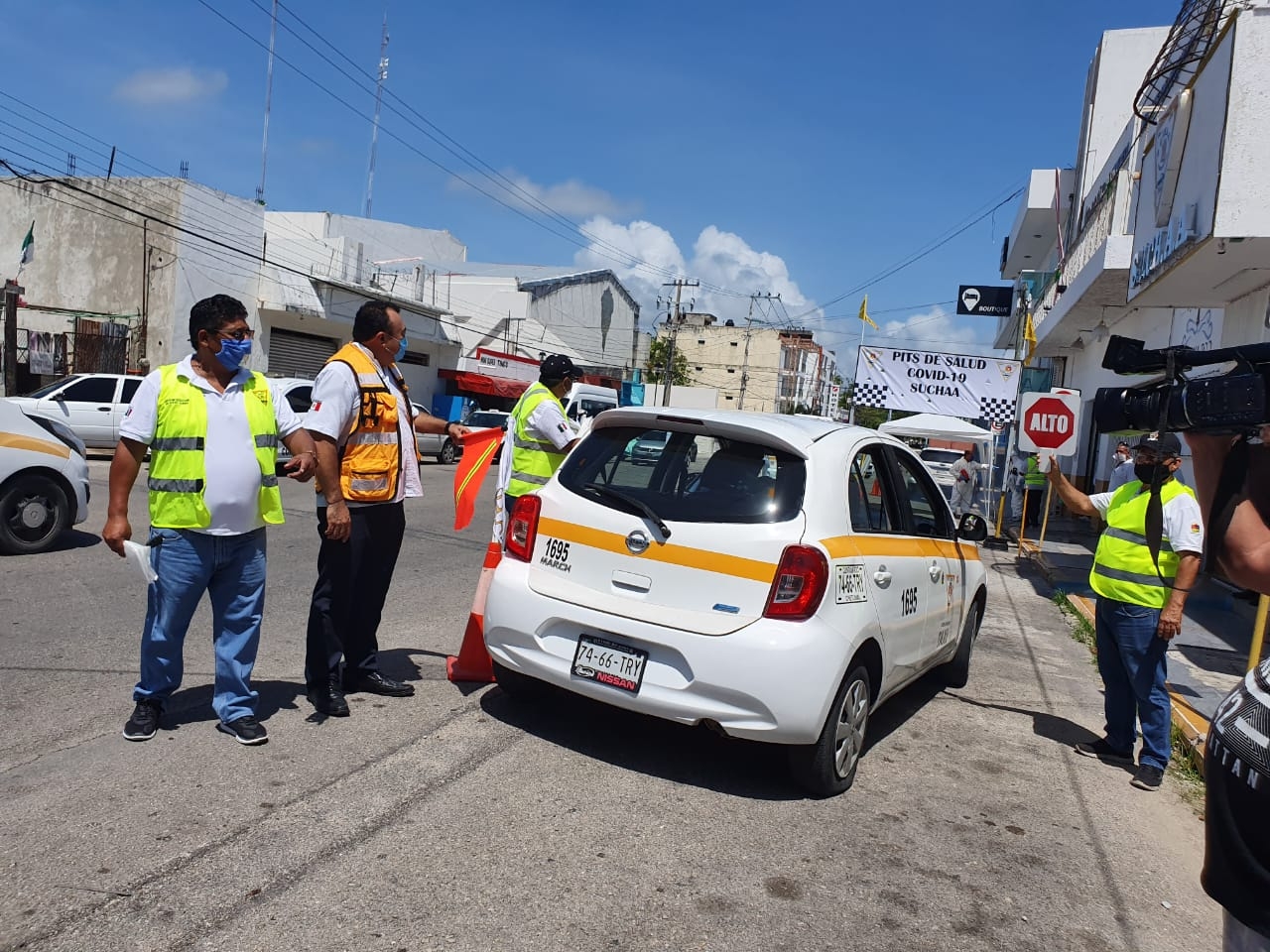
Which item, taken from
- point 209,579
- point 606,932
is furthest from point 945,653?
point 209,579

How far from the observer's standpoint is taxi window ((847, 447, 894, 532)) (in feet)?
15.8

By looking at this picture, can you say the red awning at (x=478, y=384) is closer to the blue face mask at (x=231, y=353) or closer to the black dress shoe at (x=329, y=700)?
the black dress shoe at (x=329, y=700)

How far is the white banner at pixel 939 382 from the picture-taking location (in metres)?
19.7

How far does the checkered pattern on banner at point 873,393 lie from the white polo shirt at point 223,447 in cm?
1685

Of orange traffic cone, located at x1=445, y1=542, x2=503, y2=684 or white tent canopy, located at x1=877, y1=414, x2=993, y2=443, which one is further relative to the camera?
white tent canopy, located at x1=877, y1=414, x2=993, y2=443

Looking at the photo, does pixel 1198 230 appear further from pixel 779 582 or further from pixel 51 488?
pixel 51 488

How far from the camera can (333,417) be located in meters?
4.71

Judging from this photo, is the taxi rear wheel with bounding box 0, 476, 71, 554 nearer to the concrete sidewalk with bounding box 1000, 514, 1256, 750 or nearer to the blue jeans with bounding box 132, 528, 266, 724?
the blue jeans with bounding box 132, 528, 266, 724

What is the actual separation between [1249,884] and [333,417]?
397cm

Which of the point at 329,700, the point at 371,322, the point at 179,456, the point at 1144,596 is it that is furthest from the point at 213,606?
the point at 1144,596

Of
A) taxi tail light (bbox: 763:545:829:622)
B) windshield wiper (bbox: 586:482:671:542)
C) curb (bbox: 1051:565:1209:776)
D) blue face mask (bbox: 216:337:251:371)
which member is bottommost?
curb (bbox: 1051:565:1209:776)

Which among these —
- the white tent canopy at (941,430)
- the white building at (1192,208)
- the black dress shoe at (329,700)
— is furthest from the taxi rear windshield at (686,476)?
the white tent canopy at (941,430)

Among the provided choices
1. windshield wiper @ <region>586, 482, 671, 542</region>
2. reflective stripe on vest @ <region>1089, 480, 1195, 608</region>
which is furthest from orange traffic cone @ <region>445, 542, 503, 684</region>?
reflective stripe on vest @ <region>1089, 480, 1195, 608</region>

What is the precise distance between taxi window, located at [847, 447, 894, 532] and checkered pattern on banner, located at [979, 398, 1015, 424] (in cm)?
1529
